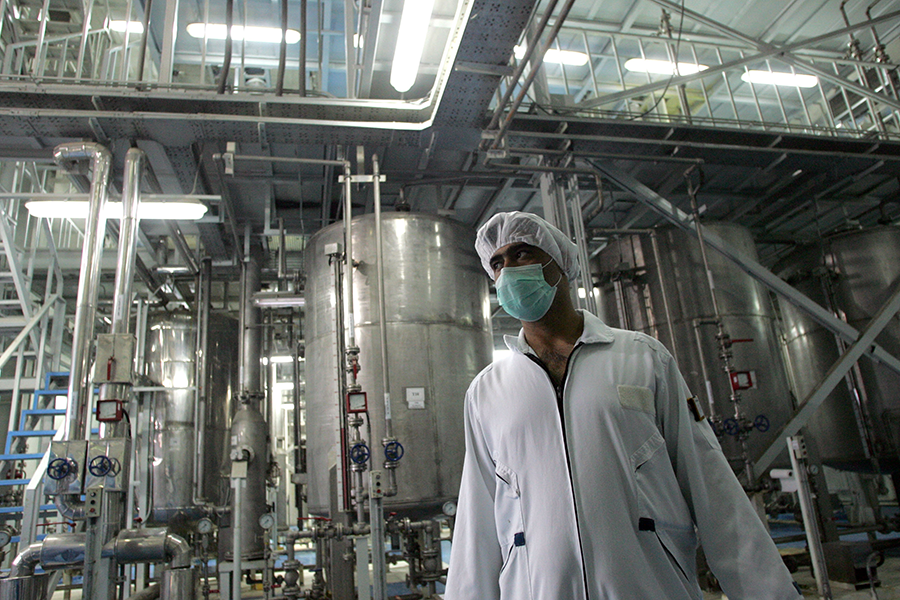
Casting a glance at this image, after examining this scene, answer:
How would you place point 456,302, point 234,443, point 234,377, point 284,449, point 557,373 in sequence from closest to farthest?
point 557,373
point 456,302
point 234,443
point 234,377
point 284,449

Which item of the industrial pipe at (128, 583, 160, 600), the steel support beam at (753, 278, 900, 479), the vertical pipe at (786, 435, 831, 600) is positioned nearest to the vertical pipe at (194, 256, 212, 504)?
the industrial pipe at (128, 583, 160, 600)

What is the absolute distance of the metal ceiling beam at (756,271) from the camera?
6926 mm

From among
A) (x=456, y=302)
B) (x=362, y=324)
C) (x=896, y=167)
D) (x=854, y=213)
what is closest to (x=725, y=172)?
(x=896, y=167)

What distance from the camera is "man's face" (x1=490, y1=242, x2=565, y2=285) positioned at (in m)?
1.96

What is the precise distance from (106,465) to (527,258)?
14.4 ft

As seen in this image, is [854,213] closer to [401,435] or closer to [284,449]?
[401,435]

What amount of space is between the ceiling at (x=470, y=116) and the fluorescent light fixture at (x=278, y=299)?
0.97 metres

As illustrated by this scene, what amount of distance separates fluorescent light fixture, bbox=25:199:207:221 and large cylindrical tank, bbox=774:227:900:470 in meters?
8.16

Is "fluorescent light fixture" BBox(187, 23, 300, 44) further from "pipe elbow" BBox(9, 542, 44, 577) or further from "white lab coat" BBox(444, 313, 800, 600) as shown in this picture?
"white lab coat" BBox(444, 313, 800, 600)

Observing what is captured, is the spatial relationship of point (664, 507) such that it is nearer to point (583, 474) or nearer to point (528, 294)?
point (583, 474)

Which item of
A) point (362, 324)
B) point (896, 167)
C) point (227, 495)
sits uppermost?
point (896, 167)

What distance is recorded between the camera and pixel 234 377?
10.1 meters

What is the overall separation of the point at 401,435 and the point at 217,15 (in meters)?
6.79

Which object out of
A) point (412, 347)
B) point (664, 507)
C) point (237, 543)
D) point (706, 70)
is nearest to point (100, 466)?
point (237, 543)
